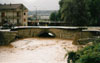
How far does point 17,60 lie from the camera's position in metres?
20.6

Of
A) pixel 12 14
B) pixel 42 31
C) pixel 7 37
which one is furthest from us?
pixel 12 14

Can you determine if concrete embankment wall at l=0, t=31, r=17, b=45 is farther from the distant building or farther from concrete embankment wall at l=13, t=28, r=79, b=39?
the distant building

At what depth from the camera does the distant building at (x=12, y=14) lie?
55.7 m

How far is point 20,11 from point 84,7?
22.1 metres

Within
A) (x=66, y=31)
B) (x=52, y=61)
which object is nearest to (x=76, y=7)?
(x=66, y=31)

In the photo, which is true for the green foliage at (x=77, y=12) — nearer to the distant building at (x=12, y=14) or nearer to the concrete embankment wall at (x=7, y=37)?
the concrete embankment wall at (x=7, y=37)

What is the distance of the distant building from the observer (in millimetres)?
55656

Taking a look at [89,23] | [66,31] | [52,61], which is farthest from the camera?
[89,23]

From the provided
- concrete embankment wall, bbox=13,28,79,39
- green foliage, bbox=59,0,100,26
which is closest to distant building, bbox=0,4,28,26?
green foliage, bbox=59,0,100,26

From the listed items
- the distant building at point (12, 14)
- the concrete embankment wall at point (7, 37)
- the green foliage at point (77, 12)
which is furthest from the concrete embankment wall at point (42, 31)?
the distant building at point (12, 14)

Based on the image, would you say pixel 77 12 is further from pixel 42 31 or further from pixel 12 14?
pixel 12 14

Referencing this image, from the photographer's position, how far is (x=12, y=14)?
56250 mm

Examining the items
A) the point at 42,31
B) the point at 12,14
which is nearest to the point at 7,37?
the point at 42,31

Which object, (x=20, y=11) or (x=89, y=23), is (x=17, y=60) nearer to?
(x=89, y=23)
